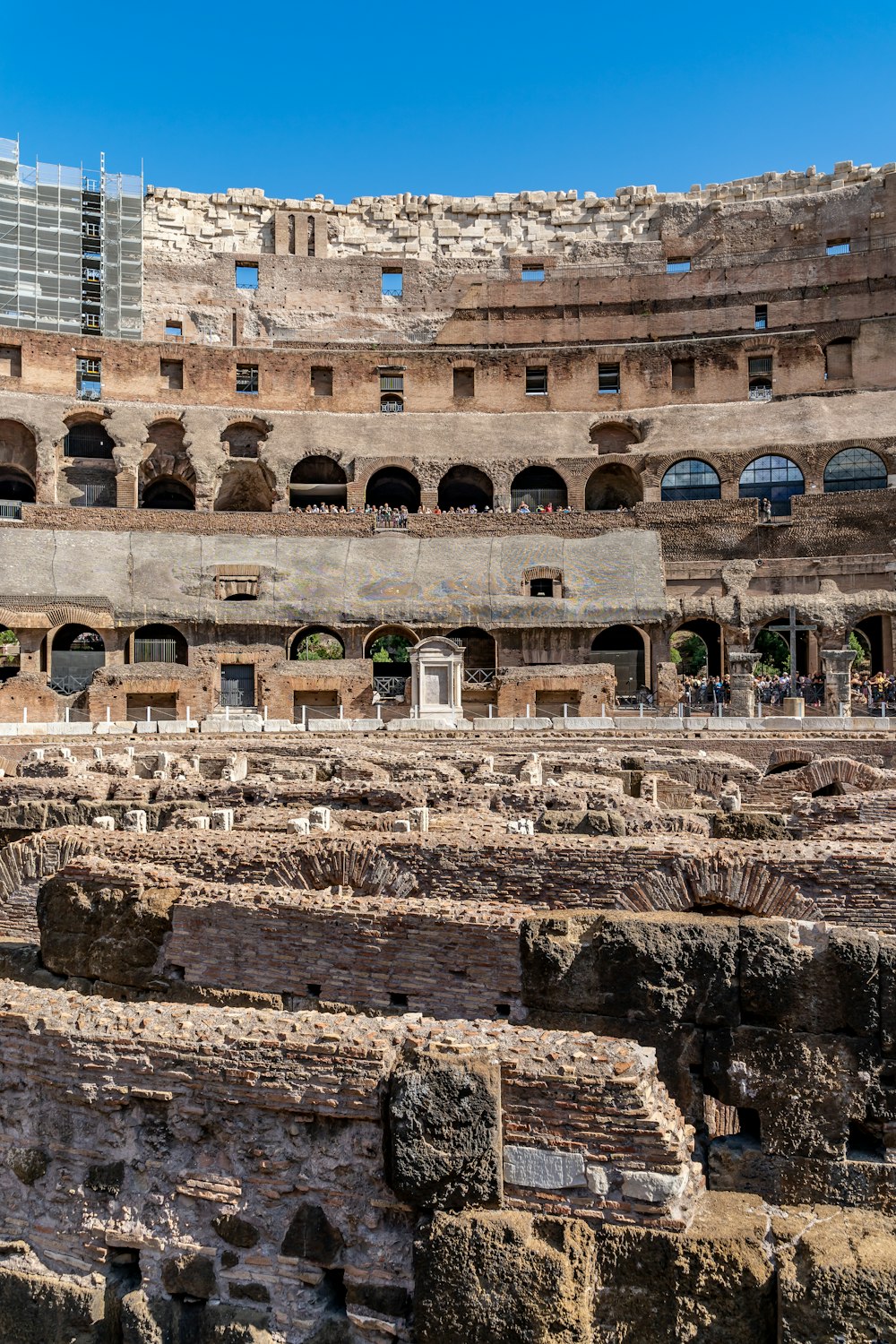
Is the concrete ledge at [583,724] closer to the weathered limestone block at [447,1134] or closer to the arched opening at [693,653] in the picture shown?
the arched opening at [693,653]

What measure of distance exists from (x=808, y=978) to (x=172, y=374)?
43.0m

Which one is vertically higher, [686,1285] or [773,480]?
[773,480]

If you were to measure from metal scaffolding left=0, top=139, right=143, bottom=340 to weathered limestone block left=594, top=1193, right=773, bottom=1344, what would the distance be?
49.2 meters

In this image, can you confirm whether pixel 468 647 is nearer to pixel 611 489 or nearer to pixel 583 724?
pixel 583 724

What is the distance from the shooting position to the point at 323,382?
140ft

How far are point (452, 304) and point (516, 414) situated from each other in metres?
10.8

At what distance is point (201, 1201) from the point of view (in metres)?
3.74

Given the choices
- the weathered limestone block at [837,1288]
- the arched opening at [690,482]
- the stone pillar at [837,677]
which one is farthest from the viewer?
the arched opening at [690,482]

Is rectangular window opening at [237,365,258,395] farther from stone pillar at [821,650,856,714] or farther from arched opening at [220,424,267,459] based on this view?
stone pillar at [821,650,856,714]

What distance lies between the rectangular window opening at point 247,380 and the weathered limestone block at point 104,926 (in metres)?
39.1

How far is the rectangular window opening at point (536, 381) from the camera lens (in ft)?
141

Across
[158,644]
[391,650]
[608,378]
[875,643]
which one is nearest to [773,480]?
[875,643]

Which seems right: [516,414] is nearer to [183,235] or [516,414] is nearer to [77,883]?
[183,235]

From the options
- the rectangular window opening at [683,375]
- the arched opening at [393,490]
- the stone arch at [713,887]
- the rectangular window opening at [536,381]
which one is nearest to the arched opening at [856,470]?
the rectangular window opening at [683,375]
